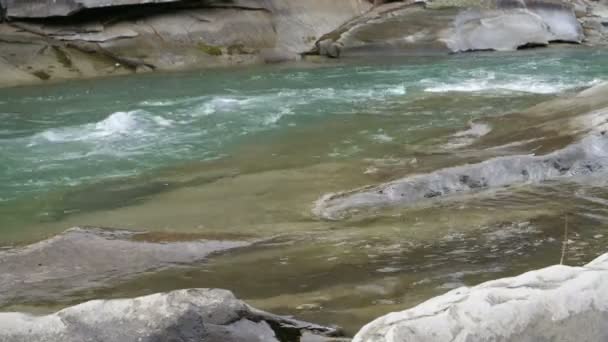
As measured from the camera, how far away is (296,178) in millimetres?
7820

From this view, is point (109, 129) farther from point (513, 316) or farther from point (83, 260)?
point (513, 316)

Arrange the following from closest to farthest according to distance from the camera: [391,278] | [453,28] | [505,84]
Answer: [391,278] → [505,84] → [453,28]

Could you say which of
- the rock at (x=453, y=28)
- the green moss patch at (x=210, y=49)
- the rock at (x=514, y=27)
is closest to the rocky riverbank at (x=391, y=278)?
the rock at (x=453, y=28)

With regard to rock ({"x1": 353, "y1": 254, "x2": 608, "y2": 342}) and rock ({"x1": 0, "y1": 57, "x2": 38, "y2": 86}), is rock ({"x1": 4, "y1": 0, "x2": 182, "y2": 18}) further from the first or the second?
rock ({"x1": 353, "y1": 254, "x2": 608, "y2": 342})

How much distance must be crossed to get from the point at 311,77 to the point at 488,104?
5.02 meters

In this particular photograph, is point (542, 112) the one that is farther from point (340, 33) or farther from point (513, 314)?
point (340, 33)

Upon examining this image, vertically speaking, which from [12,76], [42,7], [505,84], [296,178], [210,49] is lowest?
[12,76]

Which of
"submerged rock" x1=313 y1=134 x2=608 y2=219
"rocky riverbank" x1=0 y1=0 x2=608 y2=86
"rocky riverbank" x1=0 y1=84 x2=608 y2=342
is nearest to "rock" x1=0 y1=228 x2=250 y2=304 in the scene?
"rocky riverbank" x1=0 y1=84 x2=608 y2=342

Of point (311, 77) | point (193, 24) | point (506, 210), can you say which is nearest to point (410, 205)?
point (506, 210)

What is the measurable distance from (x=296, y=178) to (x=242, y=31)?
41.2 feet

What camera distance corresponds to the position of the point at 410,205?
21.4ft

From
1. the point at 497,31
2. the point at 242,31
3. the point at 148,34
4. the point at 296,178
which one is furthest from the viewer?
the point at 497,31

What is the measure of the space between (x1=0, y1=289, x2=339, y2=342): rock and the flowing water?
2.32ft

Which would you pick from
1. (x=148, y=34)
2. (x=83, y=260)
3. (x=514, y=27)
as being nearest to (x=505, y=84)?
(x=514, y=27)
